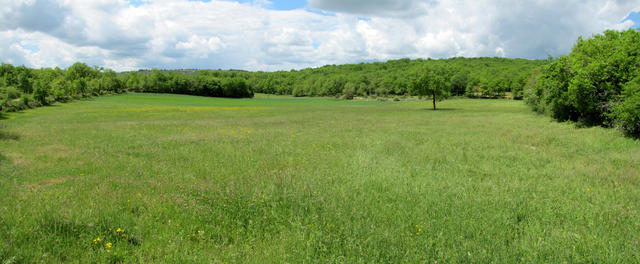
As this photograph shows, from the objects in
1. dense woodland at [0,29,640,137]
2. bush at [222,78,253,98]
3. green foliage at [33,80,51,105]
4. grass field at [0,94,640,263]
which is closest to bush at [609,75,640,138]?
dense woodland at [0,29,640,137]

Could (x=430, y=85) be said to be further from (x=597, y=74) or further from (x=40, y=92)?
(x=40, y=92)

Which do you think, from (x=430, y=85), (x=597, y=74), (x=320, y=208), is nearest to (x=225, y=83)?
(x=430, y=85)

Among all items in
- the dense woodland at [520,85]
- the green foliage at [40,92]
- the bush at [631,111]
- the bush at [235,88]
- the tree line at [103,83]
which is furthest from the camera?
the bush at [235,88]

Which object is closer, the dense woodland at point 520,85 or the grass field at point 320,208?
the grass field at point 320,208

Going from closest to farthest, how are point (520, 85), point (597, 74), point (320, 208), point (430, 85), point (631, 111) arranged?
point (320, 208) → point (631, 111) → point (597, 74) → point (430, 85) → point (520, 85)

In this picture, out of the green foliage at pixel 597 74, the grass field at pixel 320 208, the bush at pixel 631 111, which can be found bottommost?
the grass field at pixel 320 208

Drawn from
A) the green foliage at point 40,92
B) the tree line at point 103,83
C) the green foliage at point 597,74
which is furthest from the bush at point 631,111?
the tree line at point 103,83

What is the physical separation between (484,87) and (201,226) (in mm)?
144482

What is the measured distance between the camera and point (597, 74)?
78.8 ft

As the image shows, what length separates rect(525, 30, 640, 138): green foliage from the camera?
22.8 meters

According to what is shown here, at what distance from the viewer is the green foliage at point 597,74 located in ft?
74.9

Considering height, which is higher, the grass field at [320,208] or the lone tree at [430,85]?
the lone tree at [430,85]

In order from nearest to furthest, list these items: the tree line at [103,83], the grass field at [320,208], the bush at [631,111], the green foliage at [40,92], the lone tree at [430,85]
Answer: the grass field at [320,208], the bush at [631,111], the lone tree at [430,85], the green foliage at [40,92], the tree line at [103,83]

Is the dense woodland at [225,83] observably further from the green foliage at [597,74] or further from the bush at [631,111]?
the bush at [631,111]
